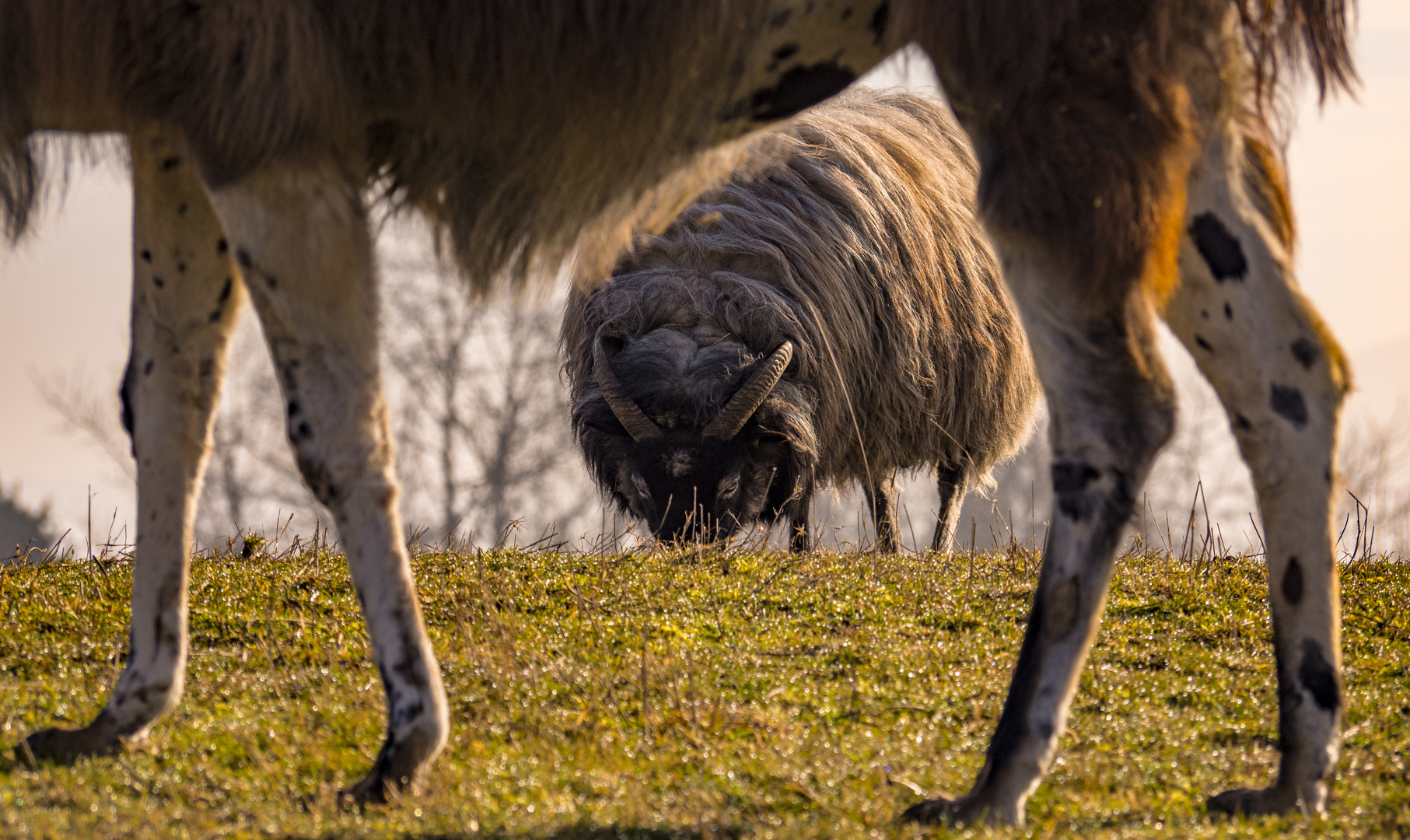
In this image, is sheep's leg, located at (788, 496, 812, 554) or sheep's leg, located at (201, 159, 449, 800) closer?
sheep's leg, located at (201, 159, 449, 800)

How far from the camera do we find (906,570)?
202 inches

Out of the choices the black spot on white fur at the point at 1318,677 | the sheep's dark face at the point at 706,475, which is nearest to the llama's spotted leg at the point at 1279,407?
the black spot on white fur at the point at 1318,677

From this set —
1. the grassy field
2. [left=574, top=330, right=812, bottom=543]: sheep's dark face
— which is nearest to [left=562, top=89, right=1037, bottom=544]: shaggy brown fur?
[left=574, top=330, right=812, bottom=543]: sheep's dark face

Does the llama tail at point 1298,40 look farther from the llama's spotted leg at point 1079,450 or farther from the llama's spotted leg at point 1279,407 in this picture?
the llama's spotted leg at point 1079,450

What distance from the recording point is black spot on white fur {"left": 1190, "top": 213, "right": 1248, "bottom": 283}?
2738 mm

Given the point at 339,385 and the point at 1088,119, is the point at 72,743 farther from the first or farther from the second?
the point at 1088,119

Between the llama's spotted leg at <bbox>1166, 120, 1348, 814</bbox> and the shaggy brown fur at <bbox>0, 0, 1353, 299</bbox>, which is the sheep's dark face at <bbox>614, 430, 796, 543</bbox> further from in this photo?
the llama's spotted leg at <bbox>1166, 120, 1348, 814</bbox>

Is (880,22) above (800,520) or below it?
above

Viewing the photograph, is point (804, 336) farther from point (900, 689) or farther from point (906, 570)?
point (900, 689)

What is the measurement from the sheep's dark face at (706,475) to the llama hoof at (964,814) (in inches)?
189

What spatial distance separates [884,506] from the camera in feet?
26.4

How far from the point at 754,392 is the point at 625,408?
0.82 metres

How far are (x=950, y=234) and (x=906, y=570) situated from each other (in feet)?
11.9

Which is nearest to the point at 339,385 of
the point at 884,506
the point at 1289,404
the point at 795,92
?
the point at 795,92
